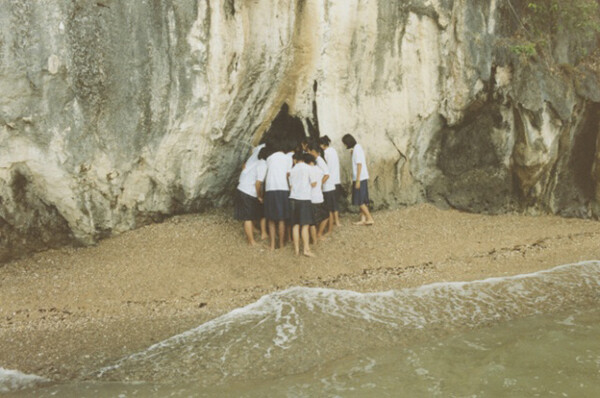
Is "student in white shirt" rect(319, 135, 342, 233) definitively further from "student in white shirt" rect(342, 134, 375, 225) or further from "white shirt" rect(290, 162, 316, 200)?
"white shirt" rect(290, 162, 316, 200)

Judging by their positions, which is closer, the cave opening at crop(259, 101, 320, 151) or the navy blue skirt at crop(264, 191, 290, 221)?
the navy blue skirt at crop(264, 191, 290, 221)

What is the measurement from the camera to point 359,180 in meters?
8.84

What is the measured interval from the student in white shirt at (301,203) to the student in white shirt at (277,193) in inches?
4.9

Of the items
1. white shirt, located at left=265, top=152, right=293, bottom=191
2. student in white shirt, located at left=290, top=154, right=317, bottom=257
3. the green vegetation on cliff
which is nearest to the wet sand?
student in white shirt, located at left=290, top=154, right=317, bottom=257

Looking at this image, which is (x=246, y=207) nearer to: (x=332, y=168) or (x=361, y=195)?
(x=332, y=168)

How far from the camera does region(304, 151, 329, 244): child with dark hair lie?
7.91 metres

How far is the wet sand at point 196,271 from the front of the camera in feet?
18.0

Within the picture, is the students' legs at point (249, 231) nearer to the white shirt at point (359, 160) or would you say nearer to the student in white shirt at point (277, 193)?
the student in white shirt at point (277, 193)

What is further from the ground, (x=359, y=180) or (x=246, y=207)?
(x=359, y=180)

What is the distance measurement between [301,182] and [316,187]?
1.14 feet

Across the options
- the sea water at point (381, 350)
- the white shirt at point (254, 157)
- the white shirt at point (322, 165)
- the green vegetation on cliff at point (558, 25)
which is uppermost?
the green vegetation on cliff at point (558, 25)

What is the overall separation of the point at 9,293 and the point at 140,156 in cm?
246

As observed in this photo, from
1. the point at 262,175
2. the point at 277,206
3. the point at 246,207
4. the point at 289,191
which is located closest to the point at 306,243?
the point at 277,206

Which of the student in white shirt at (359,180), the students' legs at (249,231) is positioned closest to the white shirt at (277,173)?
the students' legs at (249,231)
